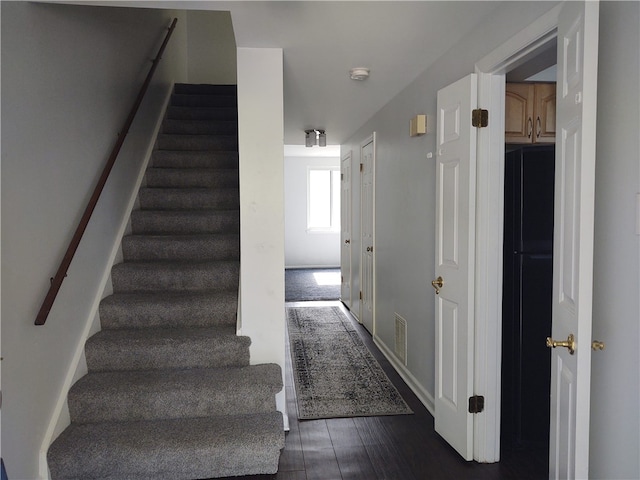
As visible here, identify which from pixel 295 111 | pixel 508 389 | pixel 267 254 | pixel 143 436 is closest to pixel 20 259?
pixel 143 436

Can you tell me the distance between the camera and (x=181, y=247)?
354cm

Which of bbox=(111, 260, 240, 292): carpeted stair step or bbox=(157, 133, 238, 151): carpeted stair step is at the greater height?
bbox=(157, 133, 238, 151): carpeted stair step

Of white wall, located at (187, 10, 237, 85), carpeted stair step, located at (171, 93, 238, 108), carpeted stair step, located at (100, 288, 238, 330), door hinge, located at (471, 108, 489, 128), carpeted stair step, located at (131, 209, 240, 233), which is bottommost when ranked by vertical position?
carpeted stair step, located at (100, 288, 238, 330)

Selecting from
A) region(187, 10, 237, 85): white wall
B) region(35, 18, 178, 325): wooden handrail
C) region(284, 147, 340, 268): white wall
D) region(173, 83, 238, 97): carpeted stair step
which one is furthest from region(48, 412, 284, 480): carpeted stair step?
region(284, 147, 340, 268): white wall

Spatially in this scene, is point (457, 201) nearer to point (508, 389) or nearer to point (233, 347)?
point (508, 389)

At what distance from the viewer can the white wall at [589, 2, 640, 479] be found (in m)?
1.39

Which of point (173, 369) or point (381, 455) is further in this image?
point (173, 369)

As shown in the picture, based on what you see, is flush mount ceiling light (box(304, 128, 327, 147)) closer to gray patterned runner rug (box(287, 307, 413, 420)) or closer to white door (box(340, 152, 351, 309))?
white door (box(340, 152, 351, 309))

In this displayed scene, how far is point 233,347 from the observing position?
9.20ft

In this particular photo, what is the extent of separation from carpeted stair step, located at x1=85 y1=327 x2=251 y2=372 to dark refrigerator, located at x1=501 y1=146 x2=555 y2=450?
1.54 metres

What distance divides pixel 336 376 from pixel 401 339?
607 millimetres

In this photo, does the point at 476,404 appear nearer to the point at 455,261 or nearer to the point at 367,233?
the point at 455,261

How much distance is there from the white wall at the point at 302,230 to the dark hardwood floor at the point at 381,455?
24.2 ft

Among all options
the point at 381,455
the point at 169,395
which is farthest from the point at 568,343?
the point at 169,395
